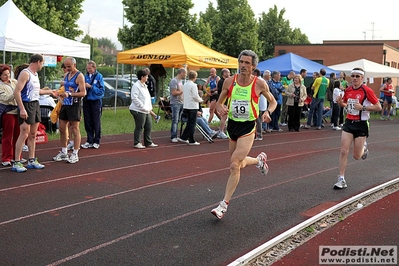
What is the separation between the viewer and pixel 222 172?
10234 millimetres

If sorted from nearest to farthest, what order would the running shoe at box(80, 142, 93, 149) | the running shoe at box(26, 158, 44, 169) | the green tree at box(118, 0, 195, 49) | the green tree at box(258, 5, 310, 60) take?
the running shoe at box(26, 158, 44, 169), the running shoe at box(80, 142, 93, 149), the green tree at box(118, 0, 195, 49), the green tree at box(258, 5, 310, 60)

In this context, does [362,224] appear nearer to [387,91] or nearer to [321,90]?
[321,90]

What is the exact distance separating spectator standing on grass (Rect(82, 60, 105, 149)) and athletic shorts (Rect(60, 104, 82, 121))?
1.74m

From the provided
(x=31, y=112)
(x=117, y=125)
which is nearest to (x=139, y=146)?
(x=31, y=112)

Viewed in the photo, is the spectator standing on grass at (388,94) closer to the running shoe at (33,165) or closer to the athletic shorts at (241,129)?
the running shoe at (33,165)

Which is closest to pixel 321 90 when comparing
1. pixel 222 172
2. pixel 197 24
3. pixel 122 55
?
pixel 122 55

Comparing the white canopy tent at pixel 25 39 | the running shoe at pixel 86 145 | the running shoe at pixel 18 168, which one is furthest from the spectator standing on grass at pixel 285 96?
the running shoe at pixel 18 168

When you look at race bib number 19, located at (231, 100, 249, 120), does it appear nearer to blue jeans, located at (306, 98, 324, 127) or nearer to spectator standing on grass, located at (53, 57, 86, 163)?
spectator standing on grass, located at (53, 57, 86, 163)

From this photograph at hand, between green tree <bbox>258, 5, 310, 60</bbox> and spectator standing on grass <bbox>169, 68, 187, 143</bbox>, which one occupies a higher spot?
green tree <bbox>258, 5, 310, 60</bbox>

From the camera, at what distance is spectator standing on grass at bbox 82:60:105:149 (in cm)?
1234

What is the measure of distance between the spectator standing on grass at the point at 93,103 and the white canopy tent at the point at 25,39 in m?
3.14

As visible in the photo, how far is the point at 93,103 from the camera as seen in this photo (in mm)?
12531

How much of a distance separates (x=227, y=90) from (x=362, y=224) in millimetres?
2471

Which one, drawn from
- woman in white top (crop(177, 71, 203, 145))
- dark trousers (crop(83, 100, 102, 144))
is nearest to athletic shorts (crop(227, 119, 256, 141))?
dark trousers (crop(83, 100, 102, 144))
